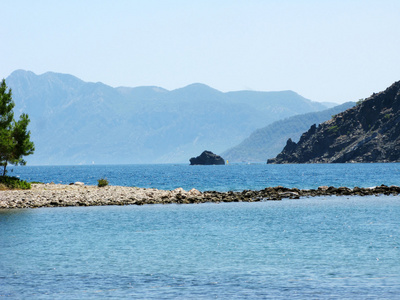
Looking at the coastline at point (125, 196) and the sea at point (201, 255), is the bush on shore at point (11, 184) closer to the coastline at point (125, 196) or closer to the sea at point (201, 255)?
the coastline at point (125, 196)

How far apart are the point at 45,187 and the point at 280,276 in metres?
55.2

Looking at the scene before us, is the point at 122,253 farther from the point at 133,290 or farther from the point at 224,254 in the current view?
the point at 133,290

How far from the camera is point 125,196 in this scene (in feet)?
213

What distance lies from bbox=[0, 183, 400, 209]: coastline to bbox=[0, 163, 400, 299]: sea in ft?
26.7

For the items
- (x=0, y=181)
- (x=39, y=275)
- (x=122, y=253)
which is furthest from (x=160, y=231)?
(x=0, y=181)

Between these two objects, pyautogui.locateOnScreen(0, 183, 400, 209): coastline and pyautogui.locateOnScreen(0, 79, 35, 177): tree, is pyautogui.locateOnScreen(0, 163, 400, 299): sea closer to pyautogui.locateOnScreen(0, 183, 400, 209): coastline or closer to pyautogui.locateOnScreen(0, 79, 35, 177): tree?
pyautogui.locateOnScreen(0, 183, 400, 209): coastline

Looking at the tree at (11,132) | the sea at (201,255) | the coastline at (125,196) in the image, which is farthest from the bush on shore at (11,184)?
the sea at (201,255)

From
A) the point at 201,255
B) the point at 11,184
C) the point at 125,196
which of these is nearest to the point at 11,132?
the point at 11,184

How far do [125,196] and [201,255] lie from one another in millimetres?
37676

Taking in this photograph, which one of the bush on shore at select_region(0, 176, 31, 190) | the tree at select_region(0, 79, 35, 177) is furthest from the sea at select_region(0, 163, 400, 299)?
the bush on shore at select_region(0, 176, 31, 190)

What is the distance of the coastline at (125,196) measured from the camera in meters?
58.4

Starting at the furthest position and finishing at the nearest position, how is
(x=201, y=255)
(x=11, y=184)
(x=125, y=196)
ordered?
(x=11, y=184), (x=125, y=196), (x=201, y=255)

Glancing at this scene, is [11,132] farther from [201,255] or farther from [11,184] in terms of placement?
[201,255]

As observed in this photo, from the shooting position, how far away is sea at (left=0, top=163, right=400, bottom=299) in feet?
68.4
